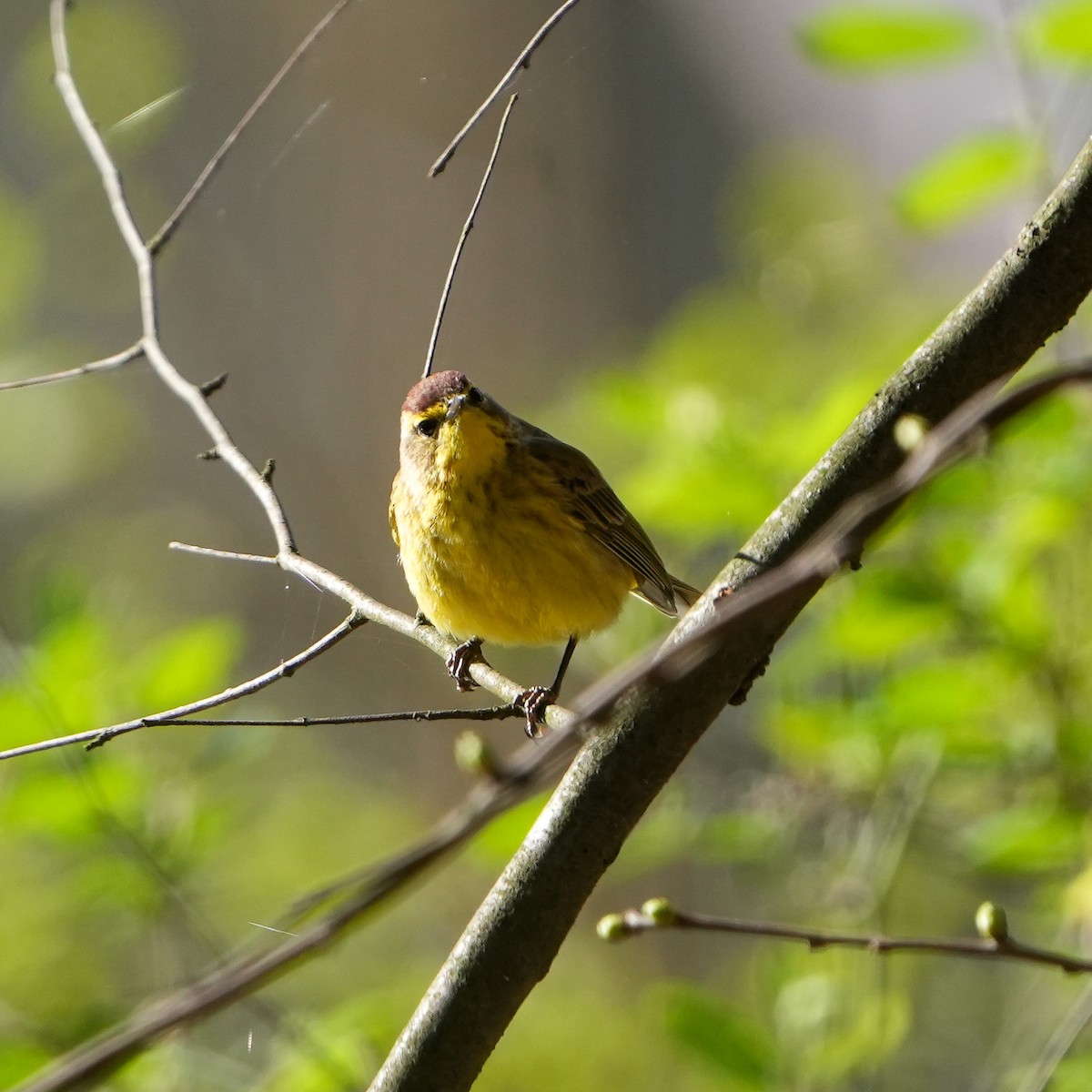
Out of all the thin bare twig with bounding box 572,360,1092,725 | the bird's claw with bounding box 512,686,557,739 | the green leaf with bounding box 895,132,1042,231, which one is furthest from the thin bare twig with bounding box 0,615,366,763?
the green leaf with bounding box 895,132,1042,231

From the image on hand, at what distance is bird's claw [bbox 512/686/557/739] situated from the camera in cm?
267

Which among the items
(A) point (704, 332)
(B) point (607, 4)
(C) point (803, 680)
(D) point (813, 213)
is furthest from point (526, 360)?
(C) point (803, 680)

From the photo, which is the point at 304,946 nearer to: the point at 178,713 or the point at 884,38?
the point at 178,713

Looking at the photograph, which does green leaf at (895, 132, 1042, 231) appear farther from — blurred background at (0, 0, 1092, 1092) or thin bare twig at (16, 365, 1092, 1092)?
thin bare twig at (16, 365, 1092, 1092)

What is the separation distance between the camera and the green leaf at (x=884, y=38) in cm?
274

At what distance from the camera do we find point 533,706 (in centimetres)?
291

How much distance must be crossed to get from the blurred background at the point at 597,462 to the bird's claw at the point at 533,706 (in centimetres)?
27

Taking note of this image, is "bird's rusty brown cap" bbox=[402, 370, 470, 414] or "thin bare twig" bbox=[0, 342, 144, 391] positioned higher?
"thin bare twig" bbox=[0, 342, 144, 391]

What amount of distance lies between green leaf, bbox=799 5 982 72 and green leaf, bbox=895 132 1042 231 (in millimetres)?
216

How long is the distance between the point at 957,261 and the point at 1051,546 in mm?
5037

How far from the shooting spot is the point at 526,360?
9.59 meters

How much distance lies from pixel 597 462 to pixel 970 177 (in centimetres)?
341

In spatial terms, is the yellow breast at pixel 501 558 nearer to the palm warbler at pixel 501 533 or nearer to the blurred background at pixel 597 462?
the palm warbler at pixel 501 533

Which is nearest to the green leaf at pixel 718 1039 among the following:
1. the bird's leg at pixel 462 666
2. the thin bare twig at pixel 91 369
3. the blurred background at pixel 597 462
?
the blurred background at pixel 597 462
